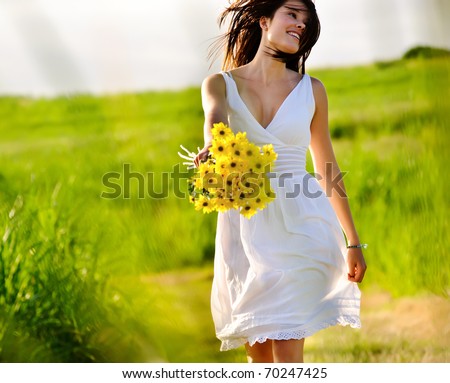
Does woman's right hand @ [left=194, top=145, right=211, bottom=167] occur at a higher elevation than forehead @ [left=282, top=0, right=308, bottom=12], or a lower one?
lower

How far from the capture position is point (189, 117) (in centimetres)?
314

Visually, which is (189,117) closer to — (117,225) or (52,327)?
(117,225)

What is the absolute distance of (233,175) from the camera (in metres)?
1.97

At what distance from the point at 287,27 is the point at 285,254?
63 centimetres

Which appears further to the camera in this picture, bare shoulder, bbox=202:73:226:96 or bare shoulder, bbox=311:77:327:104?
bare shoulder, bbox=311:77:327:104

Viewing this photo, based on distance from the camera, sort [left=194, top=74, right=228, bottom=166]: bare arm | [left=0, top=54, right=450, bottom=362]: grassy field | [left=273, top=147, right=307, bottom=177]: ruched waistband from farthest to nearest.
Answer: [left=0, top=54, right=450, bottom=362]: grassy field, [left=273, top=147, right=307, bottom=177]: ruched waistband, [left=194, top=74, right=228, bottom=166]: bare arm

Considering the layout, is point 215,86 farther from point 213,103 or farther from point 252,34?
point 252,34

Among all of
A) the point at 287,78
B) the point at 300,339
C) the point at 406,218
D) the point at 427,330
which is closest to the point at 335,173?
the point at 287,78

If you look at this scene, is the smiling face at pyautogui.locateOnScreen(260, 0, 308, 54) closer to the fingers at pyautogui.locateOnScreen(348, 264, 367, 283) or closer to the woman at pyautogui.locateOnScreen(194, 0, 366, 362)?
the woman at pyautogui.locateOnScreen(194, 0, 366, 362)

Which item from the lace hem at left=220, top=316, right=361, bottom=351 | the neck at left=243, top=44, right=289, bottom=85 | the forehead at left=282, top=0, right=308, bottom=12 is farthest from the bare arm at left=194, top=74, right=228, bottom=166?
the lace hem at left=220, top=316, right=361, bottom=351

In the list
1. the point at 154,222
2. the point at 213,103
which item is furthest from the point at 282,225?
the point at 154,222

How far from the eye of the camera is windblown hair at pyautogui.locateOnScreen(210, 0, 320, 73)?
2.24m

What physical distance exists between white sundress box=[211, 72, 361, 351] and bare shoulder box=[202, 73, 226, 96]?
2cm

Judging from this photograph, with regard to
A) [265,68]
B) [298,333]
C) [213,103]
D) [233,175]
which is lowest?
[298,333]
